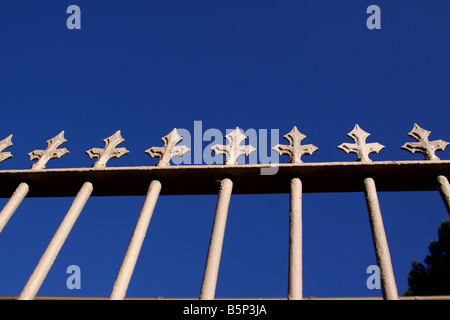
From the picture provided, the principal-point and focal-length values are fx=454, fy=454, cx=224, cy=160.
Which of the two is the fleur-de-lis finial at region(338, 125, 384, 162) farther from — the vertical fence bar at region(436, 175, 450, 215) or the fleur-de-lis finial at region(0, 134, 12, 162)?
the fleur-de-lis finial at region(0, 134, 12, 162)

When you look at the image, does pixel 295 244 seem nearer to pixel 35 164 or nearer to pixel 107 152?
pixel 107 152

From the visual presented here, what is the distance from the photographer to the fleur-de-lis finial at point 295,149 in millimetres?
4109

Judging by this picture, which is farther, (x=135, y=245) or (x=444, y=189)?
(x=444, y=189)

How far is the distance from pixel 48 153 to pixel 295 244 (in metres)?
2.79

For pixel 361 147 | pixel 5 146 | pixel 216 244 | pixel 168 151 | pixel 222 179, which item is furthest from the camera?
pixel 5 146

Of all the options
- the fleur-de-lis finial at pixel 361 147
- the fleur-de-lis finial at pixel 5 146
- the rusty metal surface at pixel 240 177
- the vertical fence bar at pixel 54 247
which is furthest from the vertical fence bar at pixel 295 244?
the fleur-de-lis finial at pixel 5 146

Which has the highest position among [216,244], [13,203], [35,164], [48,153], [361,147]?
[361,147]

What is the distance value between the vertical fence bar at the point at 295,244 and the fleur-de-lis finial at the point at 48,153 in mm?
2419

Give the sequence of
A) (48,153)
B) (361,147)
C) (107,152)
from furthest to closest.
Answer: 1. (48,153)
2. (107,152)
3. (361,147)

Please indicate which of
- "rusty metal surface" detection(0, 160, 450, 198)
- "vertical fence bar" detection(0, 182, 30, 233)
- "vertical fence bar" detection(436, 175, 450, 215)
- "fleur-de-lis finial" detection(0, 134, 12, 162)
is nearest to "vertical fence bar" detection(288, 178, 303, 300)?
"rusty metal surface" detection(0, 160, 450, 198)

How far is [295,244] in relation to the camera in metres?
3.19

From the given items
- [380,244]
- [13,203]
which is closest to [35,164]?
[13,203]

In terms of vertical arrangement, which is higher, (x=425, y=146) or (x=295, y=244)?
(x=425, y=146)
